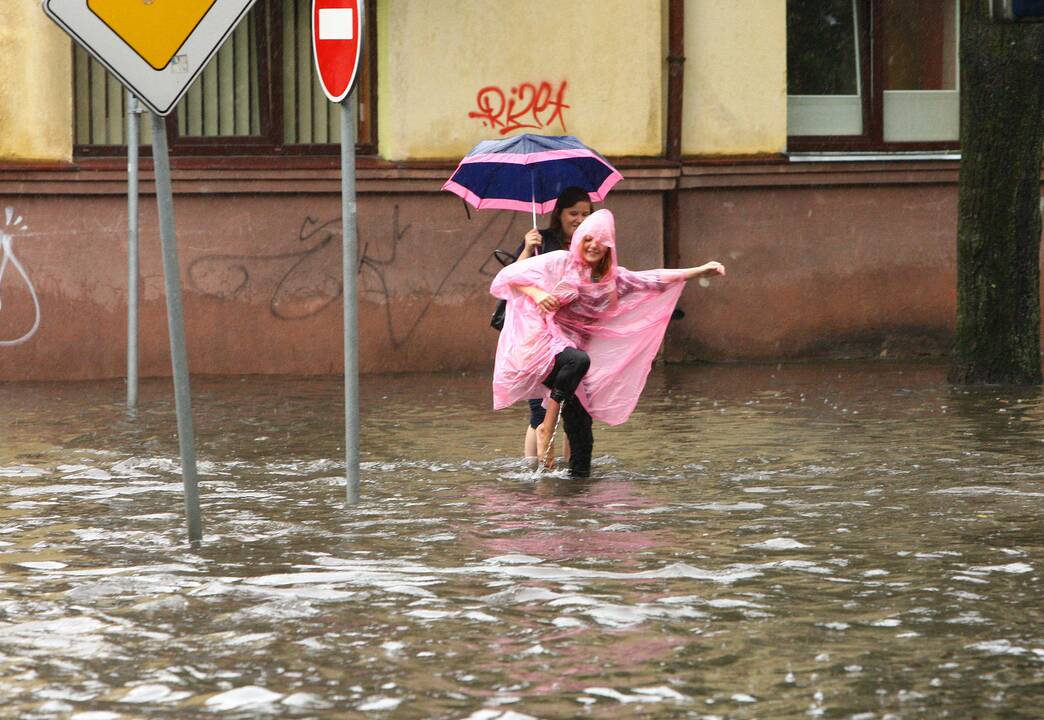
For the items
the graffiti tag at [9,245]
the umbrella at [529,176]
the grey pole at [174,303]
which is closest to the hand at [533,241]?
the umbrella at [529,176]

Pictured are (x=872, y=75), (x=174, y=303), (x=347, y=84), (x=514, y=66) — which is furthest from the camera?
(x=872, y=75)

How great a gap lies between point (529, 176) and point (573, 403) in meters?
1.69

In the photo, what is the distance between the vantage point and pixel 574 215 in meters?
10.1

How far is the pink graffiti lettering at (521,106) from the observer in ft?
53.1

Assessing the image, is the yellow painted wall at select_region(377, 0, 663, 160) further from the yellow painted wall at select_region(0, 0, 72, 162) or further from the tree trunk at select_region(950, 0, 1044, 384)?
the tree trunk at select_region(950, 0, 1044, 384)

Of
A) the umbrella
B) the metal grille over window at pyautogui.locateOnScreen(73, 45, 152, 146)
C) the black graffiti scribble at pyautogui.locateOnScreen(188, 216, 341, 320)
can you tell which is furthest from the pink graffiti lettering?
the umbrella

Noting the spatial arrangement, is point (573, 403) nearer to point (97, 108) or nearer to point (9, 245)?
point (9, 245)

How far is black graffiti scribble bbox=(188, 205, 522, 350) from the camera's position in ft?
51.9

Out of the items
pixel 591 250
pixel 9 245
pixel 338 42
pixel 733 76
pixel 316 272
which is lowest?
pixel 316 272

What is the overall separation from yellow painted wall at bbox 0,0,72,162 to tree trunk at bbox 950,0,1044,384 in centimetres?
720

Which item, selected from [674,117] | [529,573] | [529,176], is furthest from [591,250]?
[674,117]

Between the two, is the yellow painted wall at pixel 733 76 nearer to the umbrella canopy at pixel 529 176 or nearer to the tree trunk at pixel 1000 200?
the tree trunk at pixel 1000 200

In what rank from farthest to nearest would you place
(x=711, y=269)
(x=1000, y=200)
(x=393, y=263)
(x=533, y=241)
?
(x=393, y=263) < (x=1000, y=200) < (x=533, y=241) < (x=711, y=269)

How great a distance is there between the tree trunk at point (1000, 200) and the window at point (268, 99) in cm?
523
